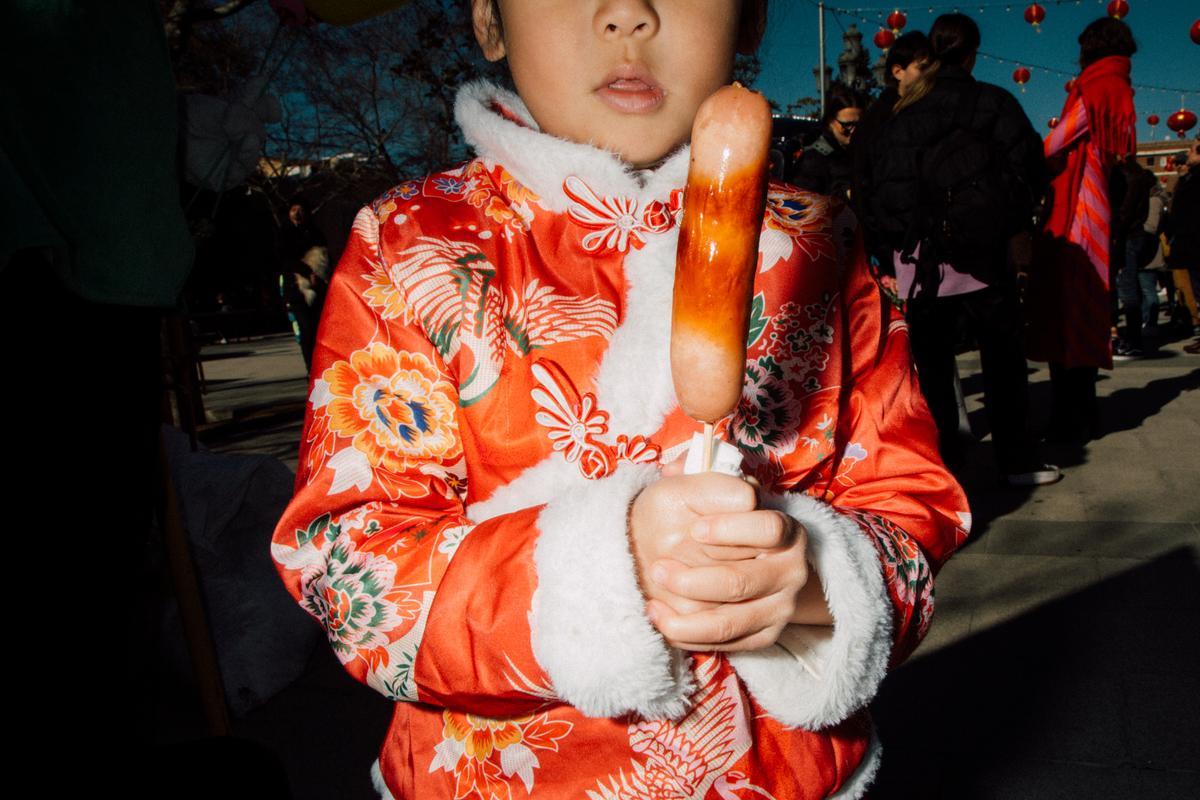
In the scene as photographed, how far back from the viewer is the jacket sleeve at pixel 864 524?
3.12 feet

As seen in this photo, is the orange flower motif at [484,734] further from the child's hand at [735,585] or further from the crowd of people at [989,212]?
the crowd of people at [989,212]

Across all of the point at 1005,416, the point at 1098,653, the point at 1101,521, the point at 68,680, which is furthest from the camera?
the point at 1005,416

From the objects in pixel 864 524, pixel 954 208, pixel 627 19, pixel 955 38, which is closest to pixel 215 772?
pixel 864 524

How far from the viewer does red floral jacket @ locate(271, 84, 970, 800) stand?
90cm

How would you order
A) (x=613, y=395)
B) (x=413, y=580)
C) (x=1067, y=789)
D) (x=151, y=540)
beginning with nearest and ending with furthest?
1. (x=413, y=580)
2. (x=613, y=395)
3. (x=1067, y=789)
4. (x=151, y=540)

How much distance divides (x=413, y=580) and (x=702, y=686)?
1.28 feet

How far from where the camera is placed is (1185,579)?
11.4 feet

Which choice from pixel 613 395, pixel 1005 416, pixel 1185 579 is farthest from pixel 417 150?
pixel 613 395

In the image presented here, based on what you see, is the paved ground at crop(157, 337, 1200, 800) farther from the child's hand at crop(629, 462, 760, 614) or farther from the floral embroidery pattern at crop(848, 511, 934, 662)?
the child's hand at crop(629, 462, 760, 614)

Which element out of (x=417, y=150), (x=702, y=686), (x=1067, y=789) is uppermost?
(x=417, y=150)

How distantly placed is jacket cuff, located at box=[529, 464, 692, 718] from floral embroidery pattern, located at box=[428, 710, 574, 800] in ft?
0.70

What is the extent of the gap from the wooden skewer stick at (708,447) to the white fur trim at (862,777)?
0.60 metres

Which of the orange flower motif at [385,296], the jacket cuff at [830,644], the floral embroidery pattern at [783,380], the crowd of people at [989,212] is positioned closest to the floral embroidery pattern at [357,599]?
the orange flower motif at [385,296]

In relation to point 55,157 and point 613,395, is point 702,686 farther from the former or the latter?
point 55,157
